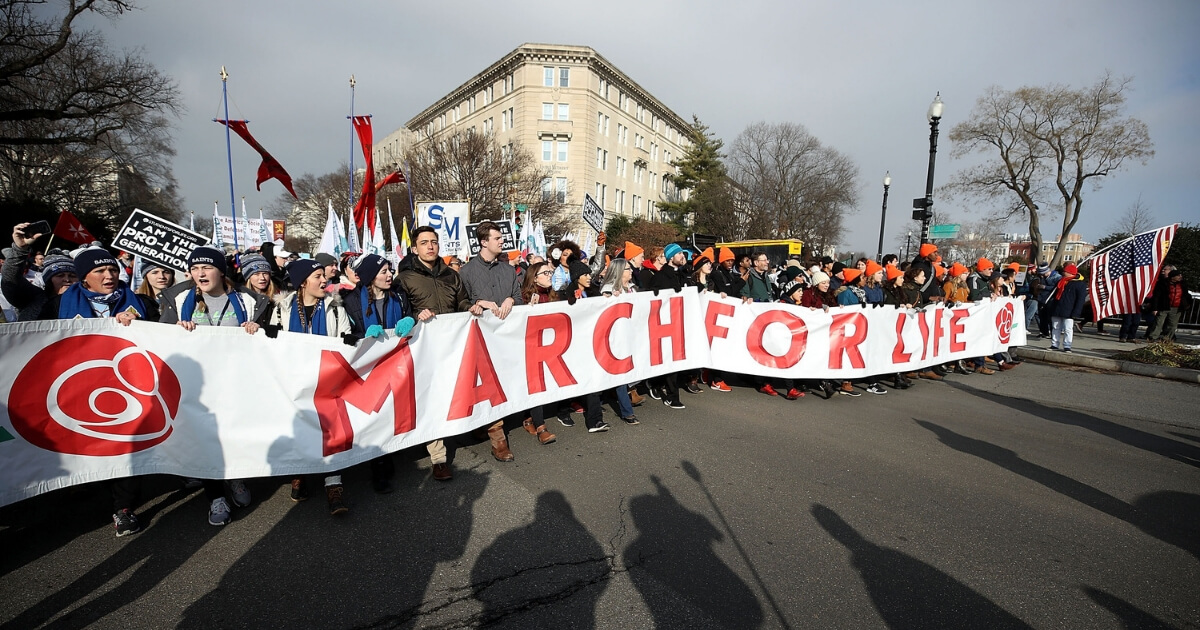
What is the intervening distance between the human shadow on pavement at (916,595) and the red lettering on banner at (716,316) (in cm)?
337

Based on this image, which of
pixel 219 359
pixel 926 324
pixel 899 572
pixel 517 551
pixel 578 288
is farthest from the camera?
pixel 926 324

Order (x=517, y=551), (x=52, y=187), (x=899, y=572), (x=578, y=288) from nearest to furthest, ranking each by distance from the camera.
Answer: (x=899, y=572) < (x=517, y=551) < (x=578, y=288) < (x=52, y=187)

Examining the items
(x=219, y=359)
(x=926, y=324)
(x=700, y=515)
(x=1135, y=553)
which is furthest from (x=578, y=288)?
(x=926, y=324)

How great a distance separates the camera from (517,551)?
116 inches

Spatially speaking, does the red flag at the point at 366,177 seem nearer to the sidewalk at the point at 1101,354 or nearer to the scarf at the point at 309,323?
the scarf at the point at 309,323

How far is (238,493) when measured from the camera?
3.40m

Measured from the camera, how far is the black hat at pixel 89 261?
12.0ft

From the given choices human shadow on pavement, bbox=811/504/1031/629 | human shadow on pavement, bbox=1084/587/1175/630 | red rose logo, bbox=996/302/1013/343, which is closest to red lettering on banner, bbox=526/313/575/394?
human shadow on pavement, bbox=811/504/1031/629

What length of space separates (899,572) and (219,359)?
420 cm

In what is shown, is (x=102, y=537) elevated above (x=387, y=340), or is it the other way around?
(x=387, y=340)

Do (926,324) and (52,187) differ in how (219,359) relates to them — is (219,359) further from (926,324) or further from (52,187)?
(52,187)

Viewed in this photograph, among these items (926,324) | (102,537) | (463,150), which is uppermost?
(463,150)

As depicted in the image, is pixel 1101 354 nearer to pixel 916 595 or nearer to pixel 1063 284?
pixel 1063 284

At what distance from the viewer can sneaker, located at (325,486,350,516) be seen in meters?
3.35
